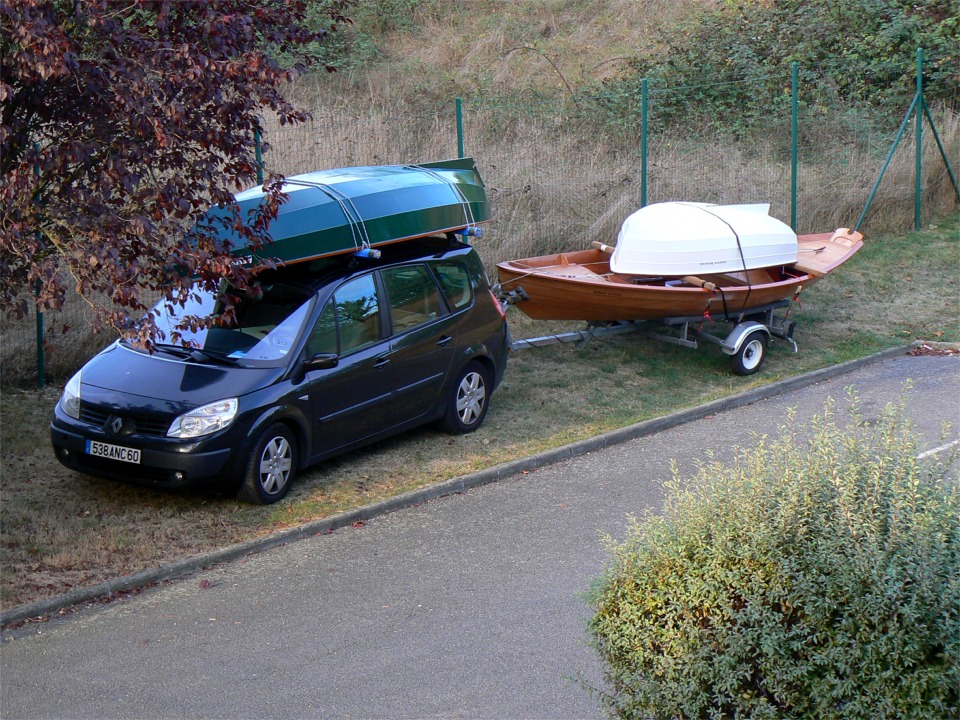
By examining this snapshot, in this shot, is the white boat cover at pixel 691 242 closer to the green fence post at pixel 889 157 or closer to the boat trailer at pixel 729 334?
the boat trailer at pixel 729 334

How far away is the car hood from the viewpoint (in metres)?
7.96

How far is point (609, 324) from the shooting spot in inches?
507

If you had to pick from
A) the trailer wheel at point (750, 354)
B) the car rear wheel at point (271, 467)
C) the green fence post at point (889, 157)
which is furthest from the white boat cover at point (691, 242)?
the green fence post at point (889, 157)

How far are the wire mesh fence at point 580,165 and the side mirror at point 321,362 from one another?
301 centimetres

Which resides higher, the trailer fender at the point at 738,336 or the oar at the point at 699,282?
the oar at the point at 699,282

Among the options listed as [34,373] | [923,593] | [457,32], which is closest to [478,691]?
[923,593]

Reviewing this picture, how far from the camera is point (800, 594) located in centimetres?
385

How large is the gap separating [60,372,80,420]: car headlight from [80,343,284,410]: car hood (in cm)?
8

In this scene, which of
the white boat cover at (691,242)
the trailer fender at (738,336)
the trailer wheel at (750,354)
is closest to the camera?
the white boat cover at (691,242)

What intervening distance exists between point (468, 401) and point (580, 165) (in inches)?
268

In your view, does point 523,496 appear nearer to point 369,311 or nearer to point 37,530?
point 369,311

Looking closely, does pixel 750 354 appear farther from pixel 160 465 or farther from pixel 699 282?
pixel 160 465

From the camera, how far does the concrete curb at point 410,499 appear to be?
6844mm

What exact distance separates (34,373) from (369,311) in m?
4.28
